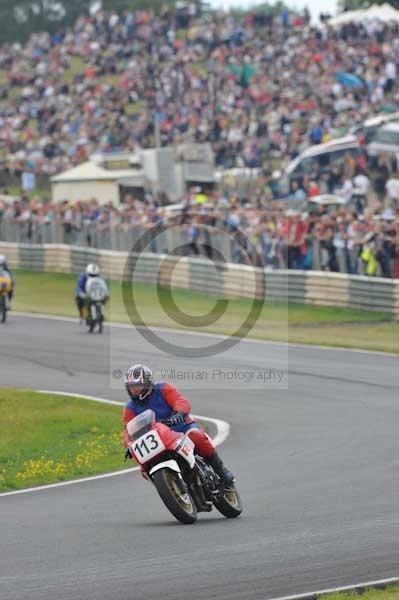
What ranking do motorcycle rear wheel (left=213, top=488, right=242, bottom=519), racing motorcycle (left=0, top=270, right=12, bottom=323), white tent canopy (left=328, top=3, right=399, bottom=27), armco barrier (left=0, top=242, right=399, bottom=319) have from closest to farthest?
motorcycle rear wheel (left=213, top=488, right=242, bottom=519) < armco barrier (left=0, top=242, right=399, bottom=319) < racing motorcycle (left=0, top=270, right=12, bottom=323) < white tent canopy (left=328, top=3, right=399, bottom=27)

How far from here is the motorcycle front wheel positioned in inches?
379

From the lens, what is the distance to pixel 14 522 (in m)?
10.3

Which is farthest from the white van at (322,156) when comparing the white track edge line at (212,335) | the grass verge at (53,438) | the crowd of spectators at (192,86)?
the grass verge at (53,438)

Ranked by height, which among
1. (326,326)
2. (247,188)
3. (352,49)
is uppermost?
(352,49)

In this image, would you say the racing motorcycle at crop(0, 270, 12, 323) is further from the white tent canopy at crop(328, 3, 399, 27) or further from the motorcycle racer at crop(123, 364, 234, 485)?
the motorcycle racer at crop(123, 364, 234, 485)

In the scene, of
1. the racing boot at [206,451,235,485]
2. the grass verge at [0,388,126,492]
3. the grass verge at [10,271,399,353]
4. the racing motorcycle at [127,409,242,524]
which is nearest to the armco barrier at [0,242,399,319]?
the grass verge at [10,271,399,353]

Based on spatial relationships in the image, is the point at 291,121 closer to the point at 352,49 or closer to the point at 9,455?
the point at 352,49

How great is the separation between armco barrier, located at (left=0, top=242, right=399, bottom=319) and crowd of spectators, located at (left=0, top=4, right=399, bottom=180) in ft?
19.0

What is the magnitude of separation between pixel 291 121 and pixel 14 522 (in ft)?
86.8

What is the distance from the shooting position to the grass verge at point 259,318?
2338 cm

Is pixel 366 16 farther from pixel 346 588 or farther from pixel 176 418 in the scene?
pixel 346 588

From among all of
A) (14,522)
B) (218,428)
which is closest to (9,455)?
(218,428)

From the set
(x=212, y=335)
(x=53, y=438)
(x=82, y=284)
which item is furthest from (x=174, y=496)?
(x=82, y=284)

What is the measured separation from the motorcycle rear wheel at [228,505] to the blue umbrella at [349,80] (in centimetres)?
2567
